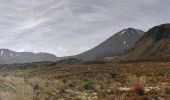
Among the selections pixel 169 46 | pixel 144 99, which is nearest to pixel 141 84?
pixel 144 99

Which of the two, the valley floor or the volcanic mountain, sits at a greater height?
the volcanic mountain

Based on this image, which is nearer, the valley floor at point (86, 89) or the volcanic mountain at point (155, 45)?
the valley floor at point (86, 89)

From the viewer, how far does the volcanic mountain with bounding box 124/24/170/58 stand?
515 ft

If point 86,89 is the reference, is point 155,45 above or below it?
above

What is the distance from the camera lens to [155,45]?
559 ft

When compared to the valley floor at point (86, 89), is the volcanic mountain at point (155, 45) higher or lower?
higher

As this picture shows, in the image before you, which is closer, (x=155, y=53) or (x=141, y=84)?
(x=141, y=84)

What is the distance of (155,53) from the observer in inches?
6255

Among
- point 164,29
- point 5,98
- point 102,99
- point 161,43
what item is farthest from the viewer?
point 164,29

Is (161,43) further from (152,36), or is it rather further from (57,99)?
(57,99)

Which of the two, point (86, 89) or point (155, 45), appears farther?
point (155, 45)

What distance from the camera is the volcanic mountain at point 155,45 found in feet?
515

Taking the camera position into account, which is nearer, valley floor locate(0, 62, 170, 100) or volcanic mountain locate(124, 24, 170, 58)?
valley floor locate(0, 62, 170, 100)

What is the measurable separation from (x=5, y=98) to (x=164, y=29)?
179 m
